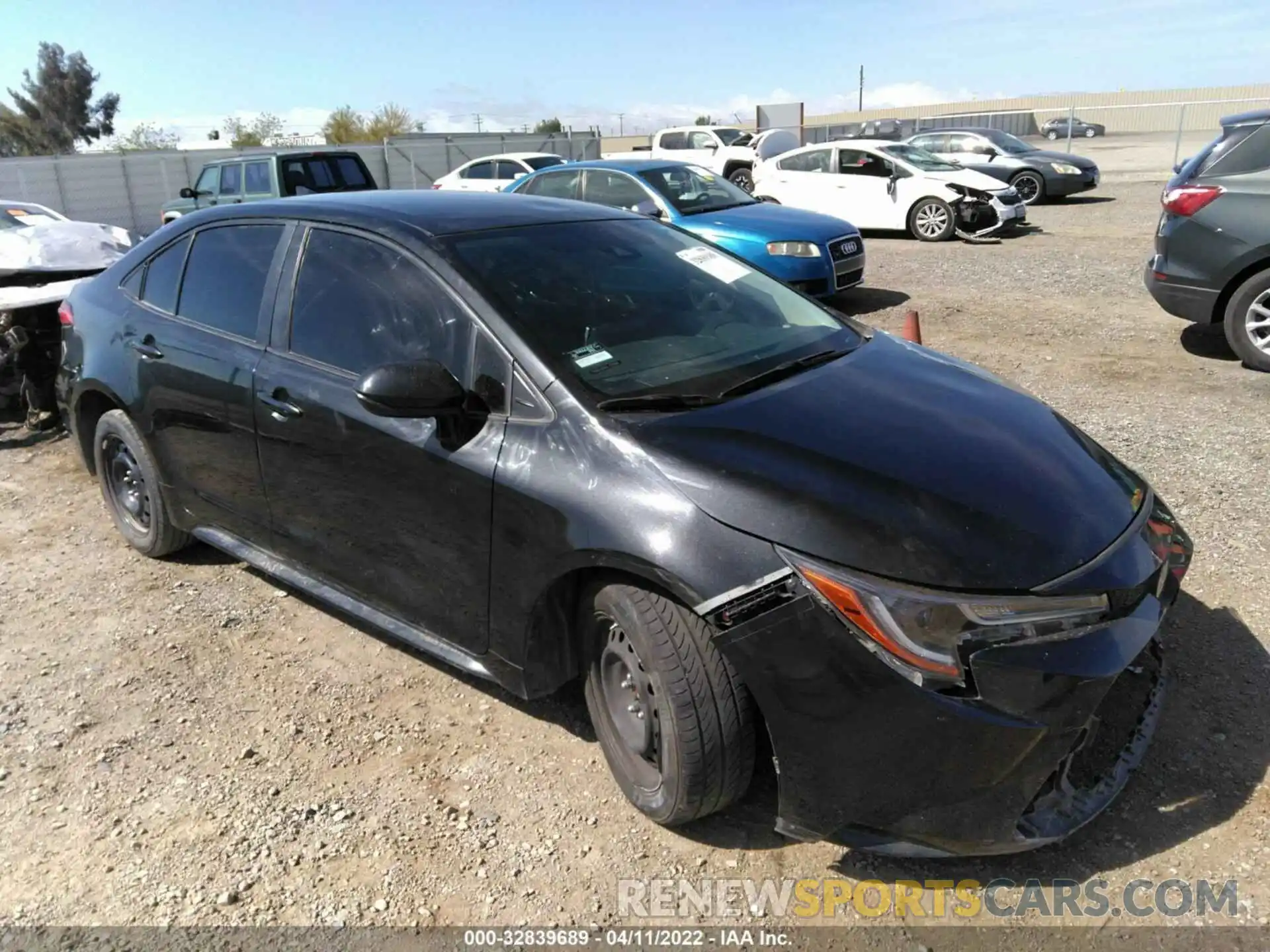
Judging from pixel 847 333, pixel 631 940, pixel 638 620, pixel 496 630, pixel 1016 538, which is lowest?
pixel 631 940

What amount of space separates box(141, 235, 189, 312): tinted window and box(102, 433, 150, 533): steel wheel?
715 mm

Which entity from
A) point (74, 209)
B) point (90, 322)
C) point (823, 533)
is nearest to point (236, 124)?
point (74, 209)

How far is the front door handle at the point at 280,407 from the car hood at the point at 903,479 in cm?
140

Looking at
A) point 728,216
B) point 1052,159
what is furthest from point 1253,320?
point 1052,159

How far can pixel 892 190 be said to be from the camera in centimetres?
1439

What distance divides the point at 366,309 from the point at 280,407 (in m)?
0.49

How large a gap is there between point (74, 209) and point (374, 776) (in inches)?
1103

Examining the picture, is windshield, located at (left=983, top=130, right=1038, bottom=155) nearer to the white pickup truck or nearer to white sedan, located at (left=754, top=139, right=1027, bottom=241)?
the white pickup truck

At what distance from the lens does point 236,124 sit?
2162 inches

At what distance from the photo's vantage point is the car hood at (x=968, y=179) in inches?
548

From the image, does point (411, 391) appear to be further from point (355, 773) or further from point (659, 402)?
point (355, 773)

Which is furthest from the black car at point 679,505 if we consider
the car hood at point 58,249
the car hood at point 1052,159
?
the car hood at point 1052,159

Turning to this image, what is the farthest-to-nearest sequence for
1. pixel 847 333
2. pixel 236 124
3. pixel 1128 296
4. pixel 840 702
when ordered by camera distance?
pixel 236 124 < pixel 1128 296 < pixel 847 333 < pixel 840 702

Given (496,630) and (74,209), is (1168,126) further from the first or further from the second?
(496,630)
